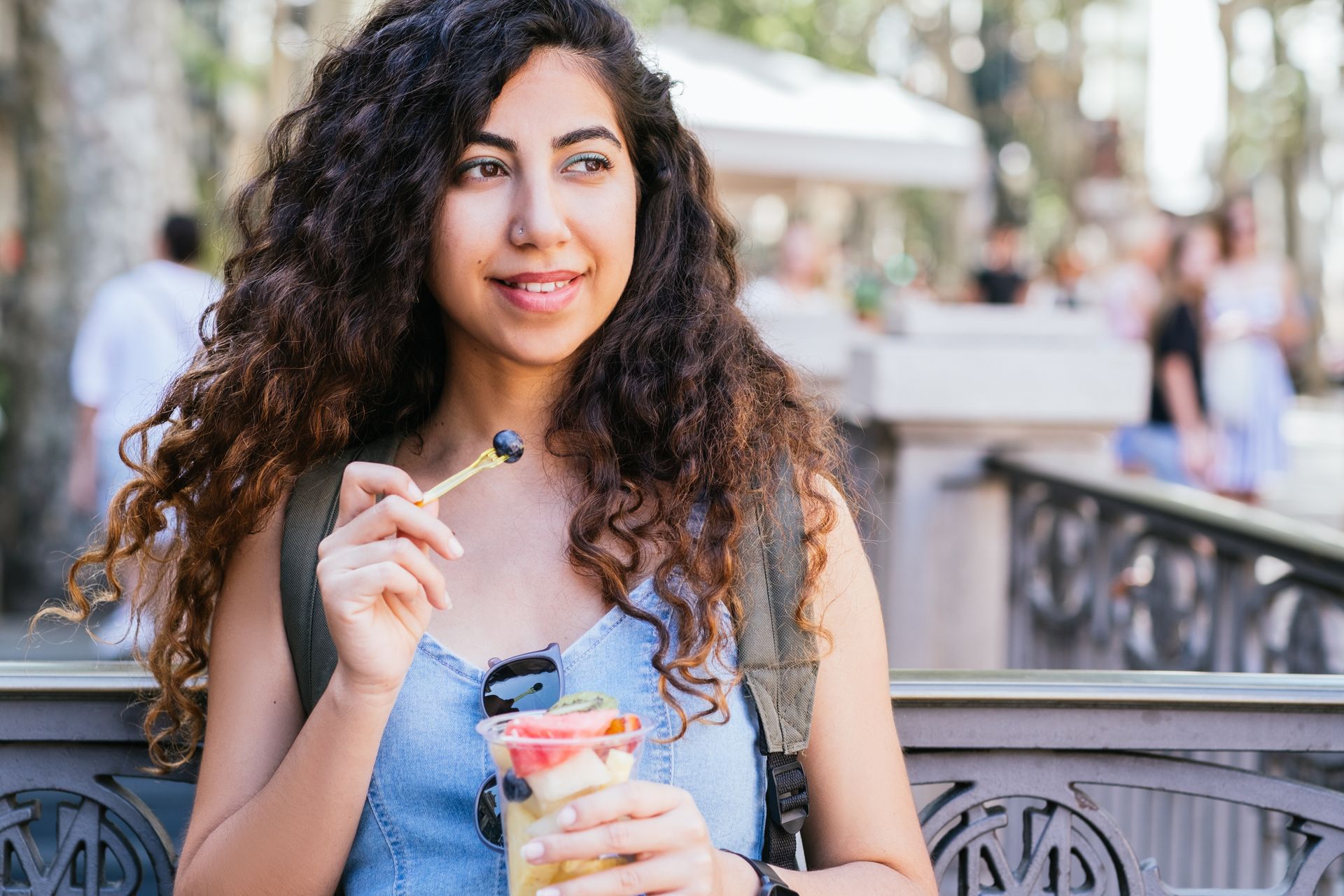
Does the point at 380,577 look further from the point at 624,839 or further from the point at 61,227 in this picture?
the point at 61,227

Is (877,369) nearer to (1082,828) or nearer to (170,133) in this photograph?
(1082,828)

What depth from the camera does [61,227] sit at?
842 centimetres

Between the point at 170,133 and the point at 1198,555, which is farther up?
the point at 170,133

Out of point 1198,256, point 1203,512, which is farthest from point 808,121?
point 1203,512

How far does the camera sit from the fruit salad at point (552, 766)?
1.31 m

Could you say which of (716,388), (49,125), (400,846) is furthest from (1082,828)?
(49,125)

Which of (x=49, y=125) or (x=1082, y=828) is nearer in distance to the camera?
(x=1082, y=828)

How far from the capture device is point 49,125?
27.4 feet

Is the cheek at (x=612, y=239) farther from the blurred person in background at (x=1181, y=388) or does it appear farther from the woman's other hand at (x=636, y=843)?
the blurred person in background at (x=1181, y=388)

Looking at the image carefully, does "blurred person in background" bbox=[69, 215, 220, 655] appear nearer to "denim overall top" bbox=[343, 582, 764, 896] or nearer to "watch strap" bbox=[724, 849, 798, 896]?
"denim overall top" bbox=[343, 582, 764, 896]

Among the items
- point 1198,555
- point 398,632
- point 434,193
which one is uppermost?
point 434,193

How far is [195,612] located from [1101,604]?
2856 mm

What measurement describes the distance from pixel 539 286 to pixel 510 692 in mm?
522

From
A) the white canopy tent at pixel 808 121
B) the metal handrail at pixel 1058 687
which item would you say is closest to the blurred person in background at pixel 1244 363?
the white canopy tent at pixel 808 121
